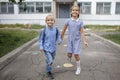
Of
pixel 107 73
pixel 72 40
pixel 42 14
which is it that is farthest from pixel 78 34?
pixel 42 14

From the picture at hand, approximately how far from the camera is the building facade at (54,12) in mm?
29641

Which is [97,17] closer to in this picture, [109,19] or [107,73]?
[109,19]

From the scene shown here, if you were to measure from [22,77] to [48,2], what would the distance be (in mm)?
24756

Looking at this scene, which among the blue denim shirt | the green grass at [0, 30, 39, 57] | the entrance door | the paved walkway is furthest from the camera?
the entrance door

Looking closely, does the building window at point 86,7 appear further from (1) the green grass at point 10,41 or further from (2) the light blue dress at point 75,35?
(2) the light blue dress at point 75,35

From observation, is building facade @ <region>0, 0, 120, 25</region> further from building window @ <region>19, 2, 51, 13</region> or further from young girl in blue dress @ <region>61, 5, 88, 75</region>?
young girl in blue dress @ <region>61, 5, 88, 75</region>

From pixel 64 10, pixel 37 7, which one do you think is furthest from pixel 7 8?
pixel 64 10

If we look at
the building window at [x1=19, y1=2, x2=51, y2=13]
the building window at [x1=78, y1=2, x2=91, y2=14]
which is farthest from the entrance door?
the building window at [x1=78, y1=2, x2=91, y2=14]

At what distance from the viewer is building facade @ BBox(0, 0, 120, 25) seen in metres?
29.6

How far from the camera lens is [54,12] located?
29.9 meters

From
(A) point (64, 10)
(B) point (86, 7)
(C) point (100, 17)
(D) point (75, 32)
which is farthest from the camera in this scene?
(A) point (64, 10)

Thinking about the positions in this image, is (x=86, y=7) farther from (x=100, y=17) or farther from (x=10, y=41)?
(x=10, y=41)

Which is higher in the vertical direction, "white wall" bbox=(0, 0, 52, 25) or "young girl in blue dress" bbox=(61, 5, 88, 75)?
"white wall" bbox=(0, 0, 52, 25)

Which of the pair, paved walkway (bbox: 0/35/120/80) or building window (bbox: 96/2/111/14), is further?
building window (bbox: 96/2/111/14)
